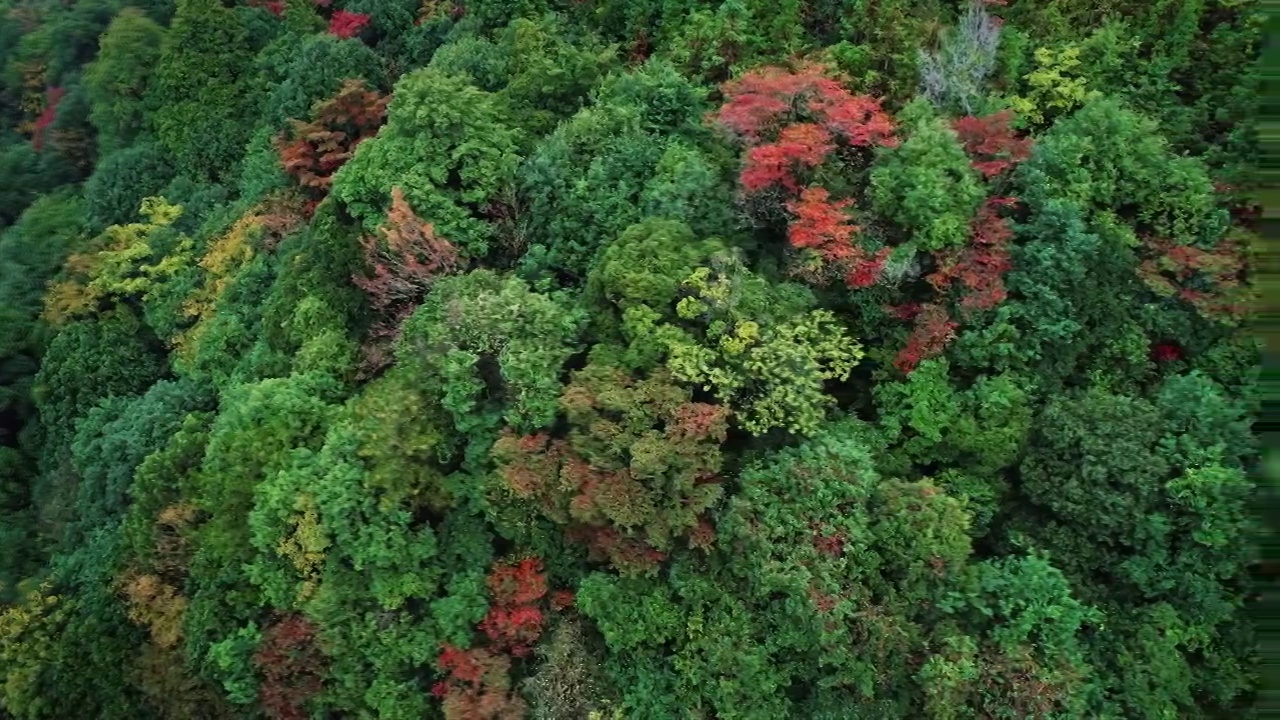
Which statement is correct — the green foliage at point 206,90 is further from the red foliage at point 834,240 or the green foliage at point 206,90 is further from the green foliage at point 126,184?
the red foliage at point 834,240

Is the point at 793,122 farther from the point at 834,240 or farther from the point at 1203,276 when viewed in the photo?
the point at 1203,276

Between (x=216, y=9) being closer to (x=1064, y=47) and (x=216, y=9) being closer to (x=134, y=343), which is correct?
(x=134, y=343)

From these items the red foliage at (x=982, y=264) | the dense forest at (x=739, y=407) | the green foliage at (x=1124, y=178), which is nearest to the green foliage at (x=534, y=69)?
the dense forest at (x=739, y=407)

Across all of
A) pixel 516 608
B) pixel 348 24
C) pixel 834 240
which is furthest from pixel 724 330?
pixel 348 24

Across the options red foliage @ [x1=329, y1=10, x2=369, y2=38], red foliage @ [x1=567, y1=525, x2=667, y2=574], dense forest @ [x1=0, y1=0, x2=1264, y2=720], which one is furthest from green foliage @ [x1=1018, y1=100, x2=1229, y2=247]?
red foliage @ [x1=329, y1=10, x2=369, y2=38]

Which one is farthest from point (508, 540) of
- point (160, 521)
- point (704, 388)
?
point (160, 521)

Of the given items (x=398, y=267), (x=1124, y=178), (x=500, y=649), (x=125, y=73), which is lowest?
(x=500, y=649)

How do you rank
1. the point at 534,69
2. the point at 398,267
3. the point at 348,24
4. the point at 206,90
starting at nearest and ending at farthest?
the point at 398,267 < the point at 534,69 < the point at 348,24 < the point at 206,90
